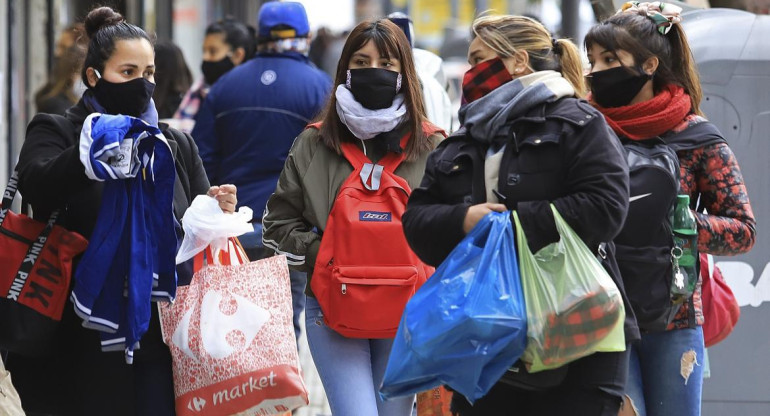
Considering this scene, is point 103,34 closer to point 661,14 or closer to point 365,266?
point 365,266

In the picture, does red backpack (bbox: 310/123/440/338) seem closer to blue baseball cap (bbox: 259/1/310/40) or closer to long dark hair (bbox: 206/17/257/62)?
blue baseball cap (bbox: 259/1/310/40)

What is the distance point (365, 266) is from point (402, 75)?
73 centimetres

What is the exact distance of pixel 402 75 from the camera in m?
4.85

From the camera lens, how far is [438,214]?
12.5ft

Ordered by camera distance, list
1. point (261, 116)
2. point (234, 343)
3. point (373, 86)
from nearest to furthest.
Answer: point (234, 343)
point (373, 86)
point (261, 116)

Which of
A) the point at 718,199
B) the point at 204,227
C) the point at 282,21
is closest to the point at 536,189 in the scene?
the point at 718,199

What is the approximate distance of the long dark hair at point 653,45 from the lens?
4.53m

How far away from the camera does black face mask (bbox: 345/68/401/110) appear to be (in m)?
4.76

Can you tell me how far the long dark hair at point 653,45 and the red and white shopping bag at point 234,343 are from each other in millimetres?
1335

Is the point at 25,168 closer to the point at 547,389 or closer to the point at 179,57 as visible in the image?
the point at 547,389

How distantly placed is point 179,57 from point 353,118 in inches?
152

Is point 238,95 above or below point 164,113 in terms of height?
above

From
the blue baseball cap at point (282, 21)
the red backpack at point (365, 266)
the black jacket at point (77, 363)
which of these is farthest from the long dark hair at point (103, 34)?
the blue baseball cap at point (282, 21)

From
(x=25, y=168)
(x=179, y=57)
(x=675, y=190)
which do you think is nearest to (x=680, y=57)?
(x=675, y=190)
